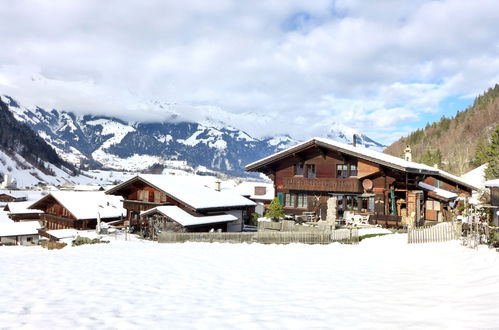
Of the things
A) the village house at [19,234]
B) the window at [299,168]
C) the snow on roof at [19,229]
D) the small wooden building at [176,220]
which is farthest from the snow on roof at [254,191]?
the village house at [19,234]

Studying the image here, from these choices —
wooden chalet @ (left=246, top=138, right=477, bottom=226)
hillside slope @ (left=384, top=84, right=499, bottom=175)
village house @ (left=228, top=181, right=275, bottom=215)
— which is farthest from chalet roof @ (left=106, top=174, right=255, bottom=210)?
hillside slope @ (left=384, top=84, right=499, bottom=175)

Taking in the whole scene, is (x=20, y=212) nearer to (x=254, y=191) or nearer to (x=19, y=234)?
(x=19, y=234)

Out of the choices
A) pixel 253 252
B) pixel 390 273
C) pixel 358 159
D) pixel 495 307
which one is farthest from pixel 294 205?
pixel 495 307

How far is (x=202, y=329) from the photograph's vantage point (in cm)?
636

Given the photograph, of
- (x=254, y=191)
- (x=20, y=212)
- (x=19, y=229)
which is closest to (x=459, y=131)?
(x=254, y=191)

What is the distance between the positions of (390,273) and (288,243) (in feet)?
33.0

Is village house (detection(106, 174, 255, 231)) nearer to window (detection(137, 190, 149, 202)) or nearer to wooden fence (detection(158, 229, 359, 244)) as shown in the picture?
window (detection(137, 190, 149, 202))

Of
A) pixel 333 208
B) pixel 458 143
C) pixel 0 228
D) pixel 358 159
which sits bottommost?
pixel 0 228

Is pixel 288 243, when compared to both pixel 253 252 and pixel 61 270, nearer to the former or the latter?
pixel 253 252

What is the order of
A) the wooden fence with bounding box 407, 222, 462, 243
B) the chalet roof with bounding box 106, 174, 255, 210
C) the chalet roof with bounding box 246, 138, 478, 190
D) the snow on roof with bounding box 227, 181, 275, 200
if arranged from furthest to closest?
the snow on roof with bounding box 227, 181, 275, 200 < the chalet roof with bounding box 106, 174, 255, 210 < the chalet roof with bounding box 246, 138, 478, 190 < the wooden fence with bounding box 407, 222, 462, 243

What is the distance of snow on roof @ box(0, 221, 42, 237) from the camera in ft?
156

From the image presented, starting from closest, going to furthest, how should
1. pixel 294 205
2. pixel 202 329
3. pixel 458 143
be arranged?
pixel 202 329 → pixel 294 205 → pixel 458 143

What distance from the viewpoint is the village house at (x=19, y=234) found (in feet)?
156

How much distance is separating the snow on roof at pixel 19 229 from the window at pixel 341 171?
139ft
